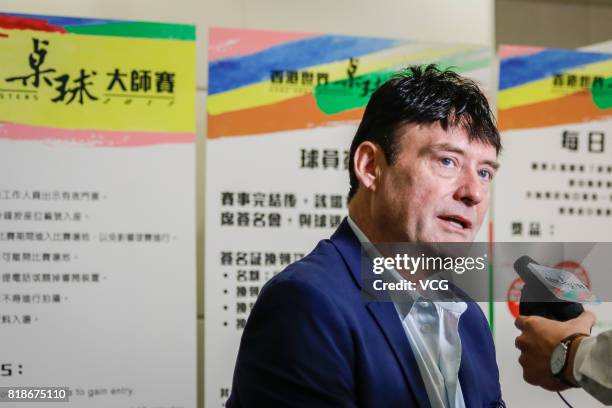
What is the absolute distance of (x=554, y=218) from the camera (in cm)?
218

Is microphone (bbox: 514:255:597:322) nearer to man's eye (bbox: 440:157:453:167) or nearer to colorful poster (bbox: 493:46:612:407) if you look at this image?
man's eye (bbox: 440:157:453:167)

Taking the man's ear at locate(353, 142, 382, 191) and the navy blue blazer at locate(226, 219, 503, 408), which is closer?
the navy blue blazer at locate(226, 219, 503, 408)

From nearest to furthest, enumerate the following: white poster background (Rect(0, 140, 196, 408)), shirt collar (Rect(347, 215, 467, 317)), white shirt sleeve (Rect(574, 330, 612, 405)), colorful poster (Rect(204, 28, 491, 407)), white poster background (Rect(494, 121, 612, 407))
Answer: white shirt sleeve (Rect(574, 330, 612, 405)), shirt collar (Rect(347, 215, 467, 317)), white poster background (Rect(0, 140, 196, 408)), colorful poster (Rect(204, 28, 491, 407)), white poster background (Rect(494, 121, 612, 407))

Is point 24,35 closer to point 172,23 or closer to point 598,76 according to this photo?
point 172,23

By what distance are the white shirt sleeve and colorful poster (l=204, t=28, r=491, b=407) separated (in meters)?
1.09

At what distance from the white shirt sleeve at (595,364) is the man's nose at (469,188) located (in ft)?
1.02

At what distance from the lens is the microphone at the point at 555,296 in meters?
1.05

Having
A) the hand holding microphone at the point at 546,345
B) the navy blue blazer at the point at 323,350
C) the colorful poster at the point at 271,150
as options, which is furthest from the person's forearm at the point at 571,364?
the colorful poster at the point at 271,150

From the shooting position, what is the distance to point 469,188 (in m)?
1.21

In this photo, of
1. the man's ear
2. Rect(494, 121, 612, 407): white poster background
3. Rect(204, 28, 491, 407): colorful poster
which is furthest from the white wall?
the man's ear

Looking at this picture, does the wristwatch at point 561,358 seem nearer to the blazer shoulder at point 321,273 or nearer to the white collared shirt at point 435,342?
the white collared shirt at point 435,342

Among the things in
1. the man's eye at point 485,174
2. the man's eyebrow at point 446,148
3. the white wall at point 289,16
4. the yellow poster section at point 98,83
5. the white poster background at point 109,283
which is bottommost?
the white poster background at point 109,283

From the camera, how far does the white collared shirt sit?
1092mm

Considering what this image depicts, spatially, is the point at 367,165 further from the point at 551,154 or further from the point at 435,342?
the point at 551,154
